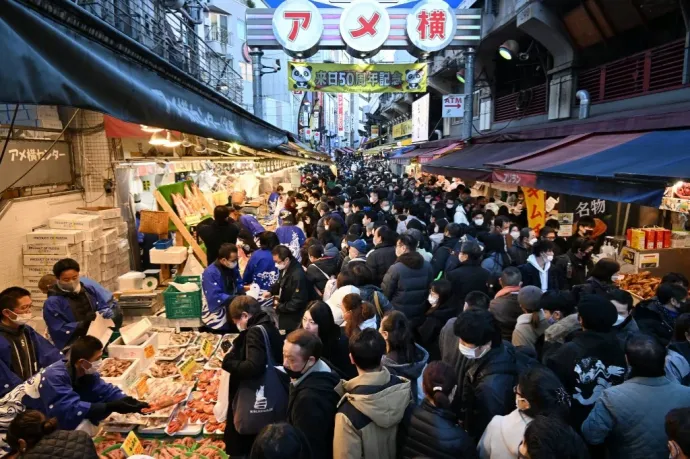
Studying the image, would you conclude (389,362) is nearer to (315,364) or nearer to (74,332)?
(315,364)

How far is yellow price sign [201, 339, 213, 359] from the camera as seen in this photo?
Result: 5574 mm

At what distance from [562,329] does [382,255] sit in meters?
2.92

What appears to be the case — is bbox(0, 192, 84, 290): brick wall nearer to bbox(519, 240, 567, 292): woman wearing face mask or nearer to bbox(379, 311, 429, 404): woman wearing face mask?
bbox(379, 311, 429, 404): woman wearing face mask

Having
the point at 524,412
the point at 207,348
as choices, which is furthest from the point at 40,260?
the point at 524,412

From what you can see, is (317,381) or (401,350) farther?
(401,350)

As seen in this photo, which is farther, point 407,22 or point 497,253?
point 407,22

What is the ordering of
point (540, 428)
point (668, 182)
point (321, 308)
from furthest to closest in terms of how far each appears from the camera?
point (668, 182) < point (321, 308) < point (540, 428)

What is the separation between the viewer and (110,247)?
734 cm

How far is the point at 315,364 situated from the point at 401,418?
68cm

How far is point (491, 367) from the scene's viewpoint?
11.4ft

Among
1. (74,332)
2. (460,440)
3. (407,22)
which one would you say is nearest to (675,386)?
(460,440)

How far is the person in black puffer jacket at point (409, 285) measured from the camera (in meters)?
5.68

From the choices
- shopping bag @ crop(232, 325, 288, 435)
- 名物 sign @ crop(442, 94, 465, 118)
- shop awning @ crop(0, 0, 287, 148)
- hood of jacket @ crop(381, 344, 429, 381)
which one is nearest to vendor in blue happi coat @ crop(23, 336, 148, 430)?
shopping bag @ crop(232, 325, 288, 435)

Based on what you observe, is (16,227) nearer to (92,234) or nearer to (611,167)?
(92,234)
